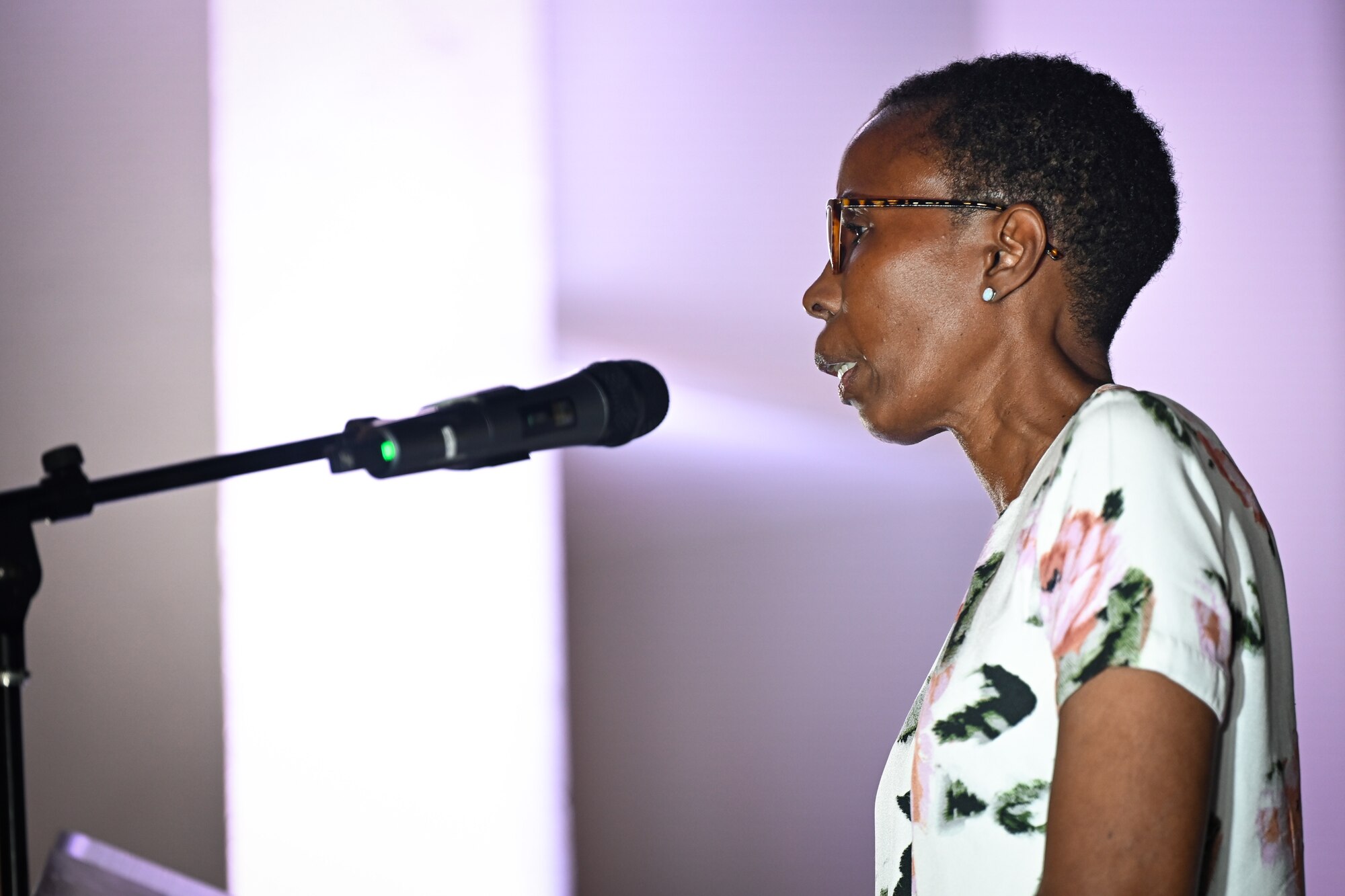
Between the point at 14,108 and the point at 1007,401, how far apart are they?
186cm

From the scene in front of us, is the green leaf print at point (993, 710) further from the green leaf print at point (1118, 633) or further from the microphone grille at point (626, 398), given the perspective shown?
the microphone grille at point (626, 398)

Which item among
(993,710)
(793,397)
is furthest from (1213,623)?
(793,397)

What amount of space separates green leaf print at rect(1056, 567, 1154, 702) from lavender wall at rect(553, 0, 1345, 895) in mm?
1603

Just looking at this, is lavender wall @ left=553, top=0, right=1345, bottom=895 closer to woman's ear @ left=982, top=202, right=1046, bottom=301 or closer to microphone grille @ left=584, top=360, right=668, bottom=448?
woman's ear @ left=982, top=202, right=1046, bottom=301

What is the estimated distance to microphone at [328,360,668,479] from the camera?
2.66 ft

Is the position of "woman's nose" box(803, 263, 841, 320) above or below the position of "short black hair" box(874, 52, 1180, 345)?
below

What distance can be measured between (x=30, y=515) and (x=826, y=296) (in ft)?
2.43

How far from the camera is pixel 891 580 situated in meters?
2.46

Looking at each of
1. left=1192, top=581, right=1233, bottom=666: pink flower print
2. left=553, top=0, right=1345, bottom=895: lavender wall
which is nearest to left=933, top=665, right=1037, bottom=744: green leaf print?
left=1192, top=581, right=1233, bottom=666: pink flower print

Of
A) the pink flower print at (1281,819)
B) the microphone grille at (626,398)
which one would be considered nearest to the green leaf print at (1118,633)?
the pink flower print at (1281,819)

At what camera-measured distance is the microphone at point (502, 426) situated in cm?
81

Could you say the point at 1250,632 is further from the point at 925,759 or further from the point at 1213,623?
the point at 925,759

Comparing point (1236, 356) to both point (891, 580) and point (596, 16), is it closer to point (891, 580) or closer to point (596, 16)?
point (891, 580)

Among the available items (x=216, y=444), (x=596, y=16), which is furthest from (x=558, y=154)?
(x=216, y=444)
